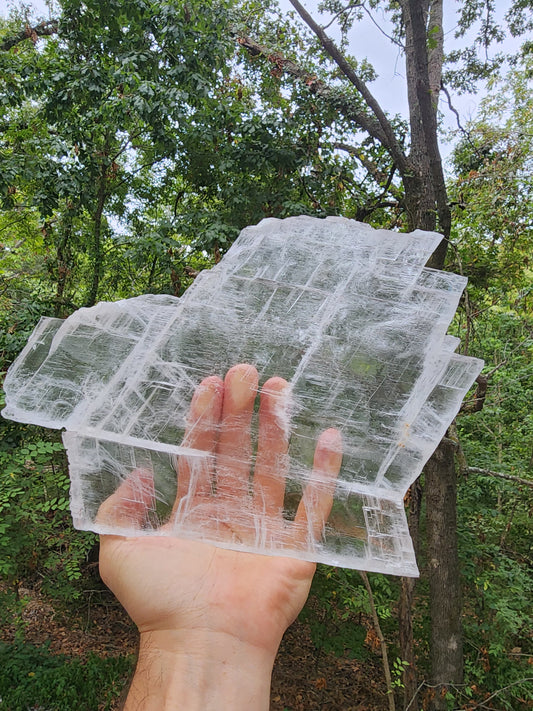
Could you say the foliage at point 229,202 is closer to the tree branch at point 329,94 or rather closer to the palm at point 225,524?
the tree branch at point 329,94

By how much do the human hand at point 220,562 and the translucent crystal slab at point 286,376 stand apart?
2 centimetres

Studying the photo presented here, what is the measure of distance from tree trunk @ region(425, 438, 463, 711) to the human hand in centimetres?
232

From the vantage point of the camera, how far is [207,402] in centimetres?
132

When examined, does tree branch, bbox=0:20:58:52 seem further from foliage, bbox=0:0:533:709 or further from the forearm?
the forearm

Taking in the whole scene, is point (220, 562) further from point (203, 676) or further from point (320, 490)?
point (320, 490)

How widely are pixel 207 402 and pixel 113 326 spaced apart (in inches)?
16.1

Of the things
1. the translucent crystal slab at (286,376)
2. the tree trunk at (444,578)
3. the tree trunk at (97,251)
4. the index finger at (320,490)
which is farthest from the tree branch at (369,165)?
the index finger at (320,490)

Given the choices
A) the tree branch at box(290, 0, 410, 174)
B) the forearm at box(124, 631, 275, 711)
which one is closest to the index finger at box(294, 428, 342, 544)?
the forearm at box(124, 631, 275, 711)

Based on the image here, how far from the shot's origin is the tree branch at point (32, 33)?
14.7 feet

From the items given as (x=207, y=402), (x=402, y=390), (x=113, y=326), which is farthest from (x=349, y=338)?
(x=113, y=326)

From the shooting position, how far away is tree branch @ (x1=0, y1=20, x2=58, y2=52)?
4477mm

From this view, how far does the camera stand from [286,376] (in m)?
1.35

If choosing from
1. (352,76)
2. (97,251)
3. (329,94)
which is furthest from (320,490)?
(329,94)

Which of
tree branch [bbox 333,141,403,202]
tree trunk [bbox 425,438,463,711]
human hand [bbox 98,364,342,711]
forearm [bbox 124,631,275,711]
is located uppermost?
tree branch [bbox 333,141,403,202]
